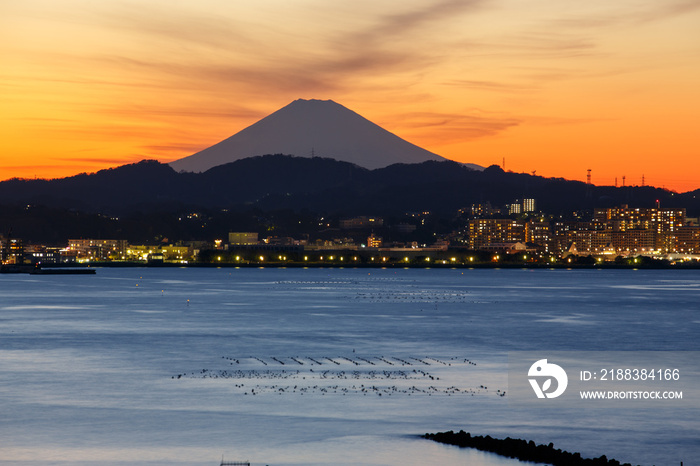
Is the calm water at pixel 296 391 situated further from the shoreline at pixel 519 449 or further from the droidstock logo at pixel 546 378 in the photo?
the droidstock logo at pixel 546 378

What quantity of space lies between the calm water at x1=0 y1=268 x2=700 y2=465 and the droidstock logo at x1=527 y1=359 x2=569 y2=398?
1.38 m

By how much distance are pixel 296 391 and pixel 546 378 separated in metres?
9.93

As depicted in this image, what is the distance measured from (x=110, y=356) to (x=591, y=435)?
2421 cm

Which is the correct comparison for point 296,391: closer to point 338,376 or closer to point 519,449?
point 338,376

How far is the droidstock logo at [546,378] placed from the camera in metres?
29.6

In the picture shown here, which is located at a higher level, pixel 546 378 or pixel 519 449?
pixel 519 449

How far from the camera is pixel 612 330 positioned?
186ft

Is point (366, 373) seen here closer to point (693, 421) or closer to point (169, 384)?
point (169, 384)

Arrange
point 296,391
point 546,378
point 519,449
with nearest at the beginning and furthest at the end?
point 519,449 → point 296,391 → point 546,378

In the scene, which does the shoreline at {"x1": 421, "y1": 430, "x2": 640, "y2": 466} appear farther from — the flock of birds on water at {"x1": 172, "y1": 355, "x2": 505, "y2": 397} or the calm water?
the flock of birds on water at {"x1": 172, "y1": 355, "x2": 505, "y2": 397}

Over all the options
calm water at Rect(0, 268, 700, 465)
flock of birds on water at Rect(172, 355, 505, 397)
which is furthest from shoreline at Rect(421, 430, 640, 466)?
flock of birds on water at Rect(172, 355, 505, 397)

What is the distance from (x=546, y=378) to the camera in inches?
1299

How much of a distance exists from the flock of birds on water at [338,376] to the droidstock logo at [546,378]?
1597 millimetres

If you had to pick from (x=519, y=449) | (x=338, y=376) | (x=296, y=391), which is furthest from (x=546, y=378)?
(x=519, y=449)
